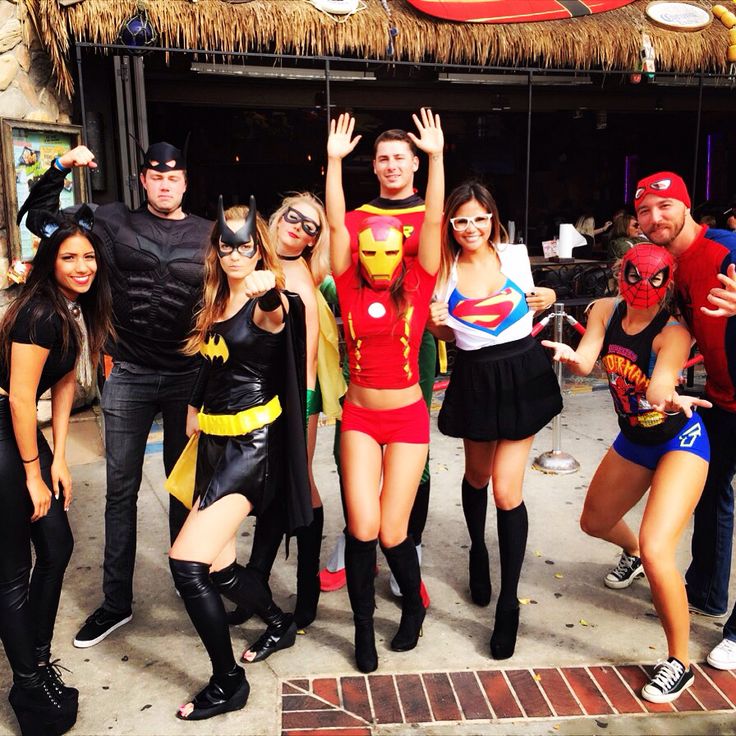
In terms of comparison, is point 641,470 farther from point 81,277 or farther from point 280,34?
point 280,34

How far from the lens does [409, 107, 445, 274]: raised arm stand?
129 inches

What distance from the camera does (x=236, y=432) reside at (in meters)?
3.21

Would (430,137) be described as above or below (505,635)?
above

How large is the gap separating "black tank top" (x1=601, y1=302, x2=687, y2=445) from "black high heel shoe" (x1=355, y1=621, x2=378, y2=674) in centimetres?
142

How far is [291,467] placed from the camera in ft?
11.0

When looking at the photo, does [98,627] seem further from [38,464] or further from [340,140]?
[340,140]

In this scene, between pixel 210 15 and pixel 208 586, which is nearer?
pixel 208 586

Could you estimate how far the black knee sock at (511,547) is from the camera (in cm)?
356

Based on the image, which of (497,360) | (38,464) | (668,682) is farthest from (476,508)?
(38,464)

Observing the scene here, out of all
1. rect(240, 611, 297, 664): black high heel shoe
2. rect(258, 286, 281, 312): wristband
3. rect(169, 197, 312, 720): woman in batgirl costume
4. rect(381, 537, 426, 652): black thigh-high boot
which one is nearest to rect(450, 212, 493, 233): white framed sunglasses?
rect(169, 197, 312, 720): woman in batgirl costume

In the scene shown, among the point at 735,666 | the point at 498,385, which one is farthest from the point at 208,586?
the point at 735,666

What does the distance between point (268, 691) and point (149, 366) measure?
62.8 inches

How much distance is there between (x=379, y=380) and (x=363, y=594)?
0.92m

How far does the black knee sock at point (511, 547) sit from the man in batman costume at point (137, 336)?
66.5 inches
